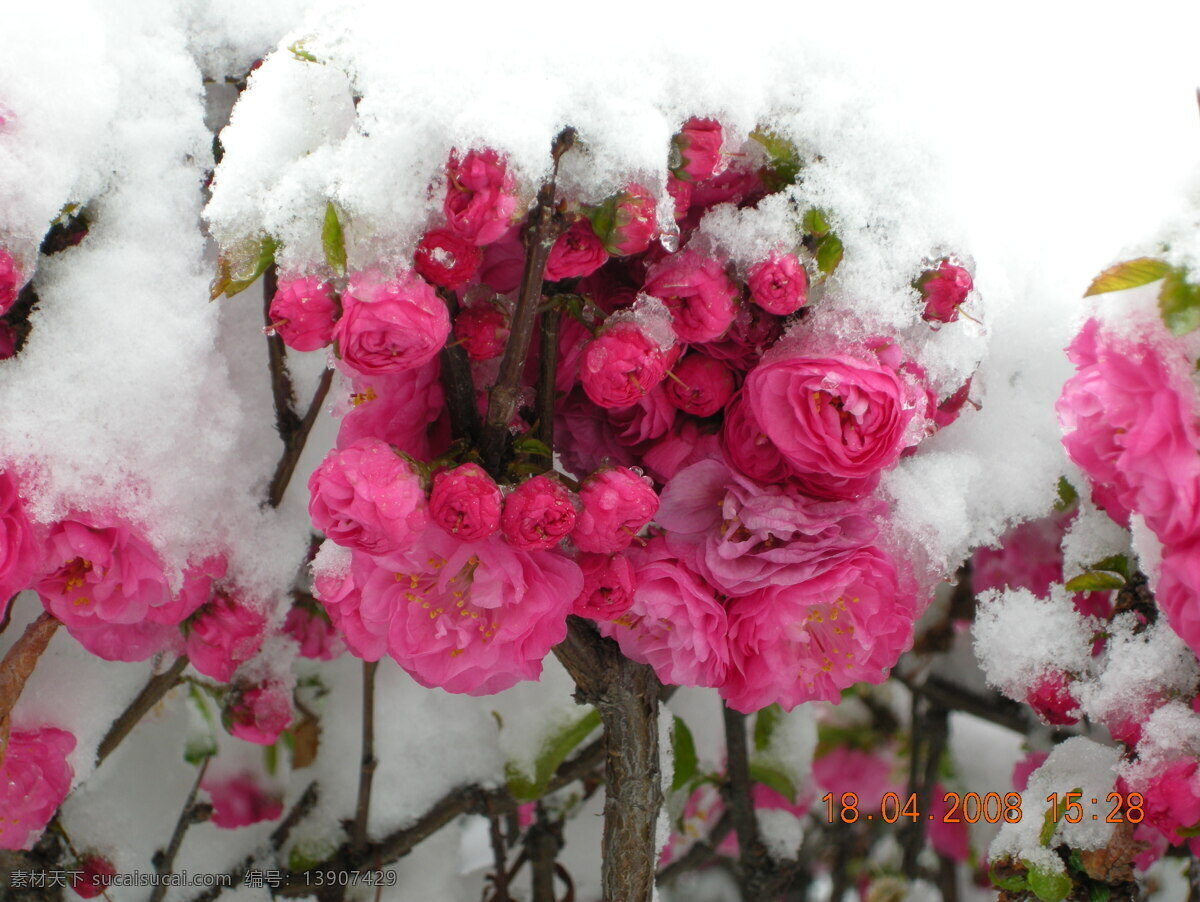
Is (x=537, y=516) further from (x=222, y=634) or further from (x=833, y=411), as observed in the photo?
(x=222, y=634)

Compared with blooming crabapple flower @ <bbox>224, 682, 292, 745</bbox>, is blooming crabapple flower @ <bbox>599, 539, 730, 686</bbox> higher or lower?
higher

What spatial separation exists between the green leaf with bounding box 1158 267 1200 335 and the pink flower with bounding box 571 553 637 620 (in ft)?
0.99

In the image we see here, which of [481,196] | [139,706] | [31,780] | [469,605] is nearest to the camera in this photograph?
[481,196]

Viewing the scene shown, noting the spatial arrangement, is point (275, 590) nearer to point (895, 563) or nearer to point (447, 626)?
point (447, 626)

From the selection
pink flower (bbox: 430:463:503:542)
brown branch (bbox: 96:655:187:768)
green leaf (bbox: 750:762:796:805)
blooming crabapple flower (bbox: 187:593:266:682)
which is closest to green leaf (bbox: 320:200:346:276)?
pink flower (bbox: 430:463:503:542)

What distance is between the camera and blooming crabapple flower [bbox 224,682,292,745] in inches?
34.1

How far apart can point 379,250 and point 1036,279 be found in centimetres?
48

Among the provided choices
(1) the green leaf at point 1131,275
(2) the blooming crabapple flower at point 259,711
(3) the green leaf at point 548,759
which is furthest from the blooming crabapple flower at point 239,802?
(1) the green leaf at point 1131,275

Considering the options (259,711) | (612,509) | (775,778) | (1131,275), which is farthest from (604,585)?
(775,778)

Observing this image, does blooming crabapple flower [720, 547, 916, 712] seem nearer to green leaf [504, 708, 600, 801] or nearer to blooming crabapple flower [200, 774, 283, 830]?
green leaf [504, 708, 600, 801]

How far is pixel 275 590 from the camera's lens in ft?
2.54

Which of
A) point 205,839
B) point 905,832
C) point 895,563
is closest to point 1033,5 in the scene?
point 895,563

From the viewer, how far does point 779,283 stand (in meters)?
0.53

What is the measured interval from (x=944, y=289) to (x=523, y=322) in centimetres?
24
